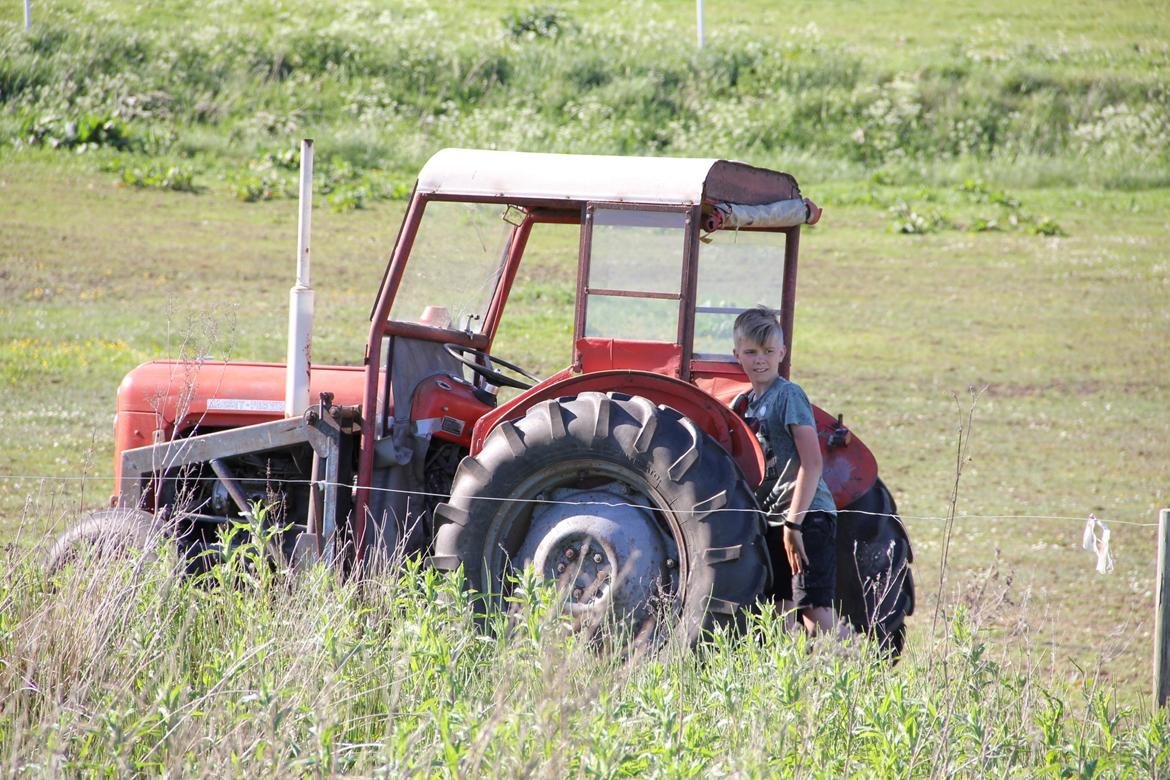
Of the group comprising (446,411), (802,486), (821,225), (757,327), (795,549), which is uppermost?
(821,225)

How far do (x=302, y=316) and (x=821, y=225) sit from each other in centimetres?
1403

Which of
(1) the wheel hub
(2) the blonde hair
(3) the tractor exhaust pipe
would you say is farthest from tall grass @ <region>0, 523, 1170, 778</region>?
(2) the blonde hair

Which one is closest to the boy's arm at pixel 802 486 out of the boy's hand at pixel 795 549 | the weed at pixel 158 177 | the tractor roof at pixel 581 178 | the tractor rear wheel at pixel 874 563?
the boy's hand at pixel 795 549

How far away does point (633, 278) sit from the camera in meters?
5.30

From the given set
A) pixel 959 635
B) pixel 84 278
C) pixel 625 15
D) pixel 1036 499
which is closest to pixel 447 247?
pixel 959 635

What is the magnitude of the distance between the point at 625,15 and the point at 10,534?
74.6 ft

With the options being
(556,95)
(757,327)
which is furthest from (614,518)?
(556,95)

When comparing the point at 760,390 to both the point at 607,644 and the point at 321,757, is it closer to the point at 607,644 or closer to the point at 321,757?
the point at 607,644

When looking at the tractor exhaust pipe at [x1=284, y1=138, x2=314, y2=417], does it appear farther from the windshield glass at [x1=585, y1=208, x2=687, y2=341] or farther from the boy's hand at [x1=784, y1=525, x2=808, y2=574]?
the boy's hand at [x1=784, y1=525, x2=808, y2=574]

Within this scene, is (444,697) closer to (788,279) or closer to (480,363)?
(480,363)

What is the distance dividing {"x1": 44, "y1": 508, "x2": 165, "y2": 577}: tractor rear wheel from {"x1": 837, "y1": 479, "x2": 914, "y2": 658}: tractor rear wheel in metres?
2.79

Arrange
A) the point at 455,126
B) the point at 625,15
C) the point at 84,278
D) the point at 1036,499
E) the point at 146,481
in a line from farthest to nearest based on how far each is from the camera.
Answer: the point at 625,15 < the point at 455,126 < the point at 84,278 < the point at 1036,499 < the point at 146,481

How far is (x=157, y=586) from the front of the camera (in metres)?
4.59

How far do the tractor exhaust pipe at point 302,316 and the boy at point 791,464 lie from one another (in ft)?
5.63
